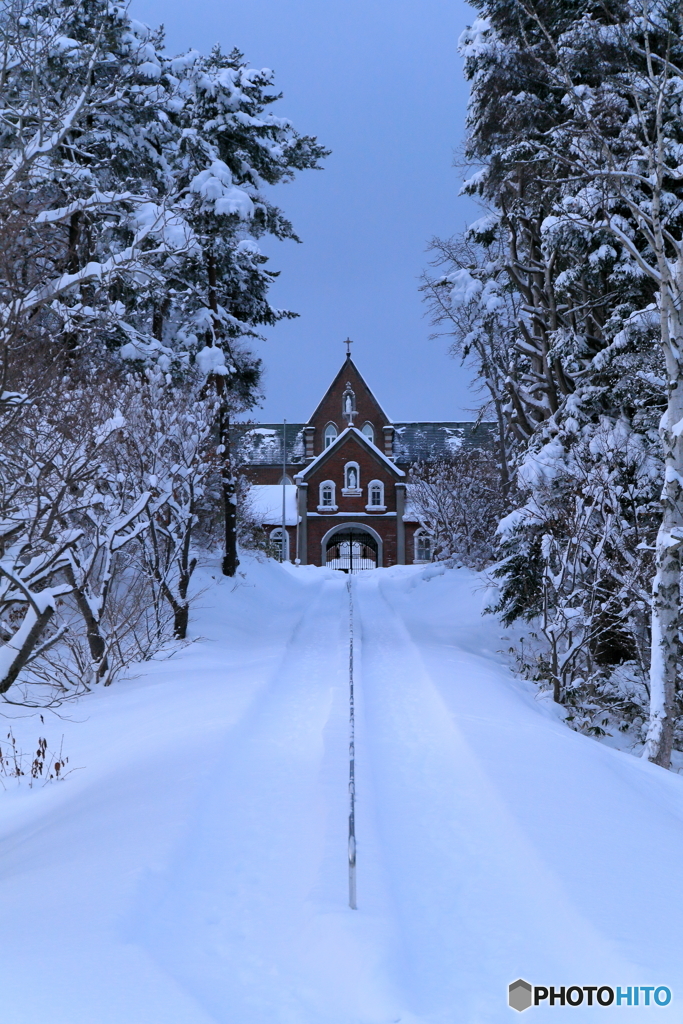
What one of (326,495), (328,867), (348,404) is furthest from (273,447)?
(328,867)

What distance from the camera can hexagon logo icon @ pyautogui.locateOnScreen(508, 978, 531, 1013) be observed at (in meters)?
3.92

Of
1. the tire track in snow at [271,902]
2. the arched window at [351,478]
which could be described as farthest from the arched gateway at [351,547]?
the tire track in snow at [271,902]

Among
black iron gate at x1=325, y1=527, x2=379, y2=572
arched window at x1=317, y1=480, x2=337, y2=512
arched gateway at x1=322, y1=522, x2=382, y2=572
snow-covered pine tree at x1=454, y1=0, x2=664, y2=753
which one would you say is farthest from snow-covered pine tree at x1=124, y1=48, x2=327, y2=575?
black iron gate at x1=325, y1=527, x2=379, y2=572

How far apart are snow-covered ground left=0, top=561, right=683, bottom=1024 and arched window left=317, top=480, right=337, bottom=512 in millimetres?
36053

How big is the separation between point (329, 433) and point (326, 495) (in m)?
8.23

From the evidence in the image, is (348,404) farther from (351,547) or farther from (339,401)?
(351,547)

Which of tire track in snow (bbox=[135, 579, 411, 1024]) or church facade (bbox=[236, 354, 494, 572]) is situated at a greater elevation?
church facade (bbox=[236, 354, 494, 572])

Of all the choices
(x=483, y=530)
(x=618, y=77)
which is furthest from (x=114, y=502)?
(x=483, y=530)

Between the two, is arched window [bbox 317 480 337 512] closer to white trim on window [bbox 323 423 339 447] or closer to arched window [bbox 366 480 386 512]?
arched window [bbox 366 480 386 512]

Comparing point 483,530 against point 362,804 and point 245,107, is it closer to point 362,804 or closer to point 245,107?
point 245,107

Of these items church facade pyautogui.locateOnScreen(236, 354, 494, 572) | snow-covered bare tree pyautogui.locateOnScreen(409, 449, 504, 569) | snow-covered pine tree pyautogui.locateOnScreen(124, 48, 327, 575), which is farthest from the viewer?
church facade pyautogui.locateOnScreen(236, 354, 494, 572)

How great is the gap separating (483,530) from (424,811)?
2217 cm

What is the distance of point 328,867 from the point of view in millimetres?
5344

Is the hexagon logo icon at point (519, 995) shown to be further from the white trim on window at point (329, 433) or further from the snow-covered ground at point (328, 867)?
the white trim on window at point (329, 433)
